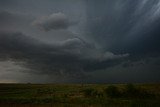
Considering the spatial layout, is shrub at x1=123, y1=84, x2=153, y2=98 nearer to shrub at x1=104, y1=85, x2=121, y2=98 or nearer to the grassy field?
the grassy field

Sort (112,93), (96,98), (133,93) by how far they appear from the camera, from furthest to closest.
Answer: (112,93) → (133,93) → (96,98)

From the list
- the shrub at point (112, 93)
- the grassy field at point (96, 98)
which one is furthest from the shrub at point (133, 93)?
the shrub at point (112, 93)

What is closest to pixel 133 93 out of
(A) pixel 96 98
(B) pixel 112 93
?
(B) pixel 112 93

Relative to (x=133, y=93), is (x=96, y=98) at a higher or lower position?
lower

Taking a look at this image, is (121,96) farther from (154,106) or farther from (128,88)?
(154,106)

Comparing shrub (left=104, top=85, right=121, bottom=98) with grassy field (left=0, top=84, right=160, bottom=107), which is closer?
grassy field (left=0, top=84, right=160, bottom=107)

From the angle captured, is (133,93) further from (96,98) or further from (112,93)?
(96,98)

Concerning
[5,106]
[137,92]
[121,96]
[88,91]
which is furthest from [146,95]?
[5,106]

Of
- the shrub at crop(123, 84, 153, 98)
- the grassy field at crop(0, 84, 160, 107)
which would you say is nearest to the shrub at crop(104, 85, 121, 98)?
the grassy field at crop(0, 84, 160, 107)

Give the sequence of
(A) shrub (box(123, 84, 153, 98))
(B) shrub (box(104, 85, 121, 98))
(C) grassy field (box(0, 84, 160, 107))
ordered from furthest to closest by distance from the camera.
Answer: (B) shrub (box(104, 85, 121, 98)) < (A) shrub (box(123, 84, 153, 98)) < (C) grassy field (box(0, 84, 160, 107))

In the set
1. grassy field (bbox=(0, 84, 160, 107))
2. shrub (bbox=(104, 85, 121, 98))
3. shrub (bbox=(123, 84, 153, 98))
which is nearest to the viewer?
grassy field (bbox=(0, 84, 160, 107))

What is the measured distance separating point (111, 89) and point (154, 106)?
3440 cm

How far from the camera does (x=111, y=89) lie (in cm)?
6197

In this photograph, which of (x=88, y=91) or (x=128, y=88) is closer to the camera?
(x=128, y=88)
